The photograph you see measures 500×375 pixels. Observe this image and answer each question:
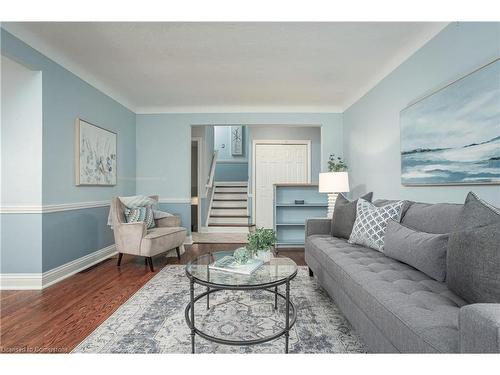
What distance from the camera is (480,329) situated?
2.41 feet

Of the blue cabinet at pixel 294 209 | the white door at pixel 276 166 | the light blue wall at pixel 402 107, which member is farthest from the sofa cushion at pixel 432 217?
the white door at pixel 276 166

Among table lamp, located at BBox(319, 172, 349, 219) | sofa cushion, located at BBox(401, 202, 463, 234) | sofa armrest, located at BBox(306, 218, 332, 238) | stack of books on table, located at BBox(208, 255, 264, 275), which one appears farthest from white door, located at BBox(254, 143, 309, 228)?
stack of books on table, located at BBox(208, 255, 264, 275)

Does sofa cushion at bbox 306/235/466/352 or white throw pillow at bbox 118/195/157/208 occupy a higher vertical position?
white throw pillow at bbox 118/195/157/208

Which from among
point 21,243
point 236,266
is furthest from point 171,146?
point 236,266

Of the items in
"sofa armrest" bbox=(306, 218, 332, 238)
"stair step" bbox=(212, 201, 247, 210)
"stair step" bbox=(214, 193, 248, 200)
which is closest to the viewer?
"sofa armrest" bbox=(306, 218, 332, 238)

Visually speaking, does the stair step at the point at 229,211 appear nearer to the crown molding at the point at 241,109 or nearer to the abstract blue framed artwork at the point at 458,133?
the crown molding at the point at 241,109

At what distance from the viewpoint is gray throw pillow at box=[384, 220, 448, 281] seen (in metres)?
1.43

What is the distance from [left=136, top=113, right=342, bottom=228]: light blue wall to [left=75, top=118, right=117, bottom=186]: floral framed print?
2.45 feet

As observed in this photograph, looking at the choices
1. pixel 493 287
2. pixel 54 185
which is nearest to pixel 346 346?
pixel 493 287

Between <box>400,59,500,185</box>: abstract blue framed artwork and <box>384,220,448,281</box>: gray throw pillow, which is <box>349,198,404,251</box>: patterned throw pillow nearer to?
<box>384,220,448,281</box>: gray throw pillow

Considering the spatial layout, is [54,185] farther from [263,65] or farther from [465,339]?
[465,339]

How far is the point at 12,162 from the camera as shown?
262 centimetres

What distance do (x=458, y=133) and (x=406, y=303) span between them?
4.75 ft

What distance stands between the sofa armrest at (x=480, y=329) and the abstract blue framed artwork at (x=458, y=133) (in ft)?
4.24
